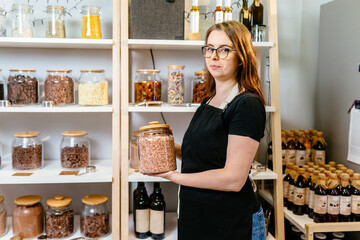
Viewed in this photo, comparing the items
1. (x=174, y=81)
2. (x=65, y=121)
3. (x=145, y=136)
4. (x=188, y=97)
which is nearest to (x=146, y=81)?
(x=174, y=81)

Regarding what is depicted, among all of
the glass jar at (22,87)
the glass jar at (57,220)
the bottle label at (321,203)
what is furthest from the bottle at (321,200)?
the glass jar at (22,87)

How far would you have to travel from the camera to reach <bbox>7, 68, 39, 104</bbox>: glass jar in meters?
1.90

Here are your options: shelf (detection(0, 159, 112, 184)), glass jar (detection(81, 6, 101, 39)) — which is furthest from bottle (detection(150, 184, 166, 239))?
glass jar (detection(81, 6, 101, 39))

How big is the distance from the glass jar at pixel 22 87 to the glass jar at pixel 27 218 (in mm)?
558

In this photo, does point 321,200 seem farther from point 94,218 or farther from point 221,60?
point 94,218

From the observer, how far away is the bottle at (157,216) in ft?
6.46


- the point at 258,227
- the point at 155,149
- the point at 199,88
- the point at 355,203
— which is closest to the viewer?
the point at 155,149

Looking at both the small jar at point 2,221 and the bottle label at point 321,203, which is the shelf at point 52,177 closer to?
the small jar at point 2,221

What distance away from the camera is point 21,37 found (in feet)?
6.06

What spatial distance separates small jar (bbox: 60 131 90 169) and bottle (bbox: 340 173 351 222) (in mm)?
1439

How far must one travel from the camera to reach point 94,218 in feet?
6.39

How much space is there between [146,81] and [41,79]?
707 millimetres

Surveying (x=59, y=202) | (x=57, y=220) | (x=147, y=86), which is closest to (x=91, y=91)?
(x=147, y=86)

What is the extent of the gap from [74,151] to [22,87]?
1.50ft
